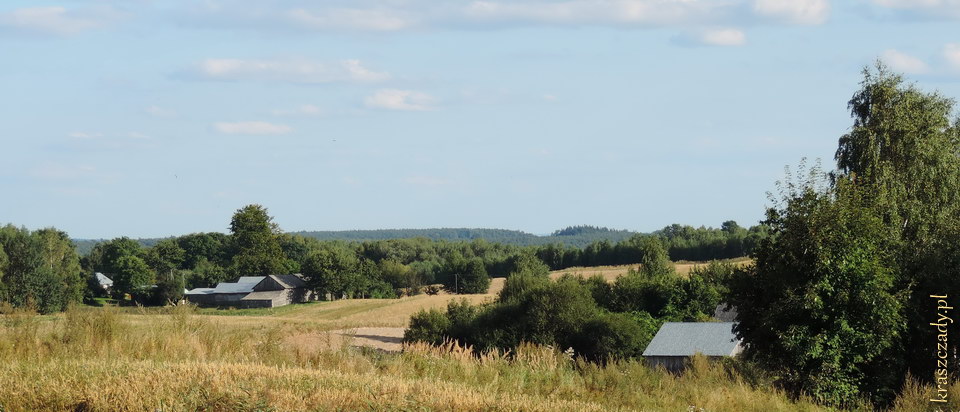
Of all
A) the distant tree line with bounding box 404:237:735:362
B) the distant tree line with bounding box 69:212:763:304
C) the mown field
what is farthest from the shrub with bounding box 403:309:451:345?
the distant tree line with bounding box 69:212:763:304

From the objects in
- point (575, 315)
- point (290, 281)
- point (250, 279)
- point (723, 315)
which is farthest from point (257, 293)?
point (723, 315)

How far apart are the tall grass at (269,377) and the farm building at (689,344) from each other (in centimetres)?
2409

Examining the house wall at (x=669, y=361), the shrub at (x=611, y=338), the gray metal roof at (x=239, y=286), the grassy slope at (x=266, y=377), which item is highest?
the grassy slope at (x=266, y=377)

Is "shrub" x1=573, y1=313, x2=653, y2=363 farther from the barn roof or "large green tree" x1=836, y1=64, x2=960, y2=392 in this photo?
the barn roof

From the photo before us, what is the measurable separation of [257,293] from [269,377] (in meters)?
106

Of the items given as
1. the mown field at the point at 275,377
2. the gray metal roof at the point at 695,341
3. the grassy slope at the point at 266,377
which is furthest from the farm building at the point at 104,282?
the grassy slope at the point at 266,377

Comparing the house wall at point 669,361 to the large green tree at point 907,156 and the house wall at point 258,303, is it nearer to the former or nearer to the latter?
the large green tree at point 907,156

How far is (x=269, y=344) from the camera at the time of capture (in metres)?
15.0

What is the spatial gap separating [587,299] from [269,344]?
38815 millimetres

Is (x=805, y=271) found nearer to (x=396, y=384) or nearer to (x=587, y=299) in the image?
(x=396, y=384)

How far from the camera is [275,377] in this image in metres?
12.1

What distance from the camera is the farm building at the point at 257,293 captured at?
112562 mm

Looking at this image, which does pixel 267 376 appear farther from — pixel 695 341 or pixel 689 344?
pixel 695 341

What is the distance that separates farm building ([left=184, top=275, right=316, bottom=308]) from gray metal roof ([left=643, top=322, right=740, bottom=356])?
73429 millimetres
